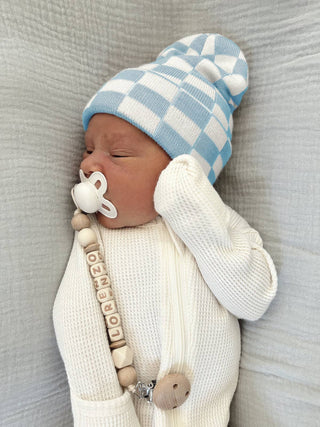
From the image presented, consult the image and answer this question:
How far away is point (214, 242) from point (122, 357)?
10.5 inches

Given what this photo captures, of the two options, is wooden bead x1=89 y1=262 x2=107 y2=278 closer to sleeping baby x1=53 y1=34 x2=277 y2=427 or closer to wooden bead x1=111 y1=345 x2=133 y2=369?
sleeping baby x1=53 y1=34 x2=277 y2=427

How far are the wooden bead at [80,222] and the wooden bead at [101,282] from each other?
0.11 m

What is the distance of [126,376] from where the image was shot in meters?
0.74

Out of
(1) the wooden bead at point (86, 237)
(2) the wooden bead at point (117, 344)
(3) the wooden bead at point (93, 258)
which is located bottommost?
(2) the wooden bead at point (117, 344)

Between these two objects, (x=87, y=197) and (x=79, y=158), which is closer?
(x=87, y=197)

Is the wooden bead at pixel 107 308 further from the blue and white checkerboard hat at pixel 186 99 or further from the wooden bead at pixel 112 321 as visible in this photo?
the blue and white checkerboard hat at pixel 186 99

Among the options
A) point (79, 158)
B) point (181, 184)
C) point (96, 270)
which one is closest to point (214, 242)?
point (181, 184)

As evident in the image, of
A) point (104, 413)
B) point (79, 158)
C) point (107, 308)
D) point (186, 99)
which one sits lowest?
point (104, 413)

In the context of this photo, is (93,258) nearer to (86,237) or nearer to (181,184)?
(86,237)

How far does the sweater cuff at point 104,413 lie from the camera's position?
0.71 m

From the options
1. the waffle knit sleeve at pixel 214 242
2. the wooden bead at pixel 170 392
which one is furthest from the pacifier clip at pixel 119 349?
the waffle knit sleeve at pixel 214 242

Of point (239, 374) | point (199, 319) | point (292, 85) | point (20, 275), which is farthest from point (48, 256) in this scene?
point (292, 85)

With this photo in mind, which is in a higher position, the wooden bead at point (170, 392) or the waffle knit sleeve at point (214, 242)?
the waffle knit sleeve at point (214, 242)

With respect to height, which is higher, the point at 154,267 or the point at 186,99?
the point at 186,99
